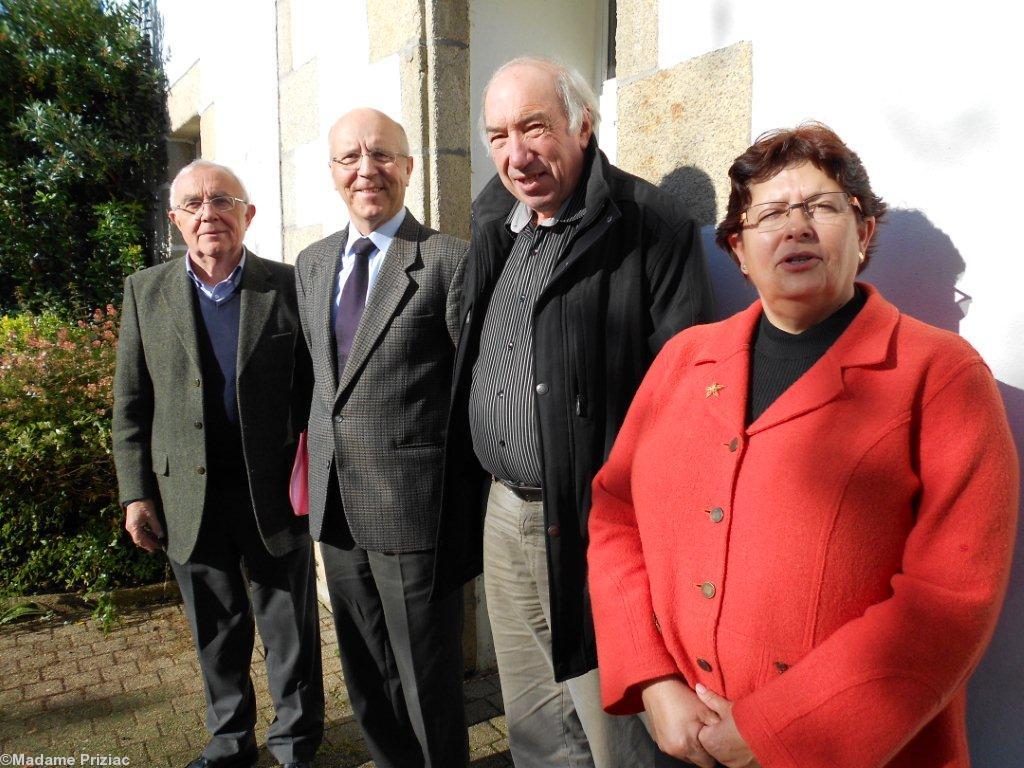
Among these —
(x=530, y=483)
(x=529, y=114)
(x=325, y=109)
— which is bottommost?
(x=530, y=483)

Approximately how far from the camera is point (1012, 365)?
56.5 inches

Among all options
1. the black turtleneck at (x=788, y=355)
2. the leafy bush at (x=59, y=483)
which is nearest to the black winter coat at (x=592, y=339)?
the black turtleneck at (x=788, y=355)

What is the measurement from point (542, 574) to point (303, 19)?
3.40 m

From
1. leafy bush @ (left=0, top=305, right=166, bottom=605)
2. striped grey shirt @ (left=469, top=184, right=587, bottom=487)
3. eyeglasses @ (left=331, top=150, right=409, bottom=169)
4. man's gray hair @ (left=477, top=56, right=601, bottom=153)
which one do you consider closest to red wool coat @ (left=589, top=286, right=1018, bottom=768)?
striped grey shirt @ (left=469, top=184, right=587, bottom=487)

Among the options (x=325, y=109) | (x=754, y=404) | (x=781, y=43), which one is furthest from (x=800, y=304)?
(x=325, y=109)

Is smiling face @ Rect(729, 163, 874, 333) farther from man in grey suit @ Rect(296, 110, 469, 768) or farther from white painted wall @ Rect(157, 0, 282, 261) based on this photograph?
white painted wall @ Rect(157, 0, 282, 261)

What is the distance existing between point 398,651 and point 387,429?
685 mm

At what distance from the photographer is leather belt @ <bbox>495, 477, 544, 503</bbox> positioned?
2.00 meters

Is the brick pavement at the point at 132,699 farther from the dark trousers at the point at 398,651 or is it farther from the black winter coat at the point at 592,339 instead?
the black winter coat at the point at 592,339

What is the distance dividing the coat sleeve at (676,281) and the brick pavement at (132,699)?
6.38ft

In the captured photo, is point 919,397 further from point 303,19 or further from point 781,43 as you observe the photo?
point 303,19

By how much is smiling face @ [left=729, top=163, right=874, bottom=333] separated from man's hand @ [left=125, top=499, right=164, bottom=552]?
7.79 ft

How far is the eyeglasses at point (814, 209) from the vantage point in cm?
137

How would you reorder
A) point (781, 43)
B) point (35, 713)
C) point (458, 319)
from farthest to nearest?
point (35, 713)
point (458, 319)
point (781, 43)
